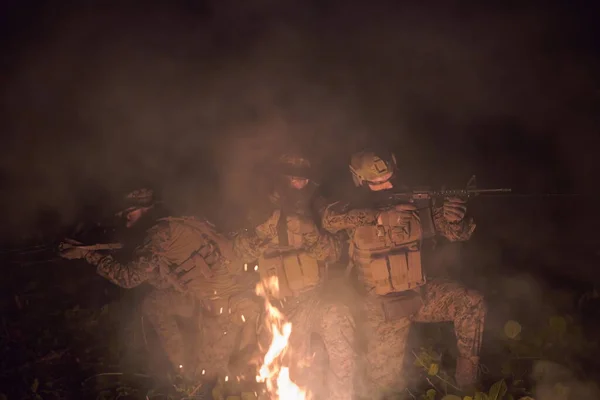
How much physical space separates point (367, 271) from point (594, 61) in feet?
14.2

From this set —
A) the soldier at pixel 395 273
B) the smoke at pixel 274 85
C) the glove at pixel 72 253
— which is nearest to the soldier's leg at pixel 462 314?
the soldier at pixel 395 273

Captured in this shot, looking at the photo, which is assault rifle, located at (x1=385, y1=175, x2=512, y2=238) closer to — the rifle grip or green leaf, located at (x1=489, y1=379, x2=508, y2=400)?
the rifle grip

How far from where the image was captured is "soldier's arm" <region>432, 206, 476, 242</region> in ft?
16.4

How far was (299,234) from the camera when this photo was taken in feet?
17.3

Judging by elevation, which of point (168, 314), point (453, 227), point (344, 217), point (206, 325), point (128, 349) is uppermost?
point (344, 217)

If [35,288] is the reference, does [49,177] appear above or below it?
above

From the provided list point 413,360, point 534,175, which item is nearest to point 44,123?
point 413,360

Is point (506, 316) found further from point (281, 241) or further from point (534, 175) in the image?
point (281, 241)

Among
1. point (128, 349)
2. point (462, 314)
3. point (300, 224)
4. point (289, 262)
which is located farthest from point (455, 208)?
point (128, 349)

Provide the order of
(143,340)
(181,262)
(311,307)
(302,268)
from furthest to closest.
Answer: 1. (143,340)
2. (181,262)
3. (311,307)
4. (302,268)

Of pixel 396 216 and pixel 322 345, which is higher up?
Answer: pixel 396 216

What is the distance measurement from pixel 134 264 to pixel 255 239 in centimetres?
155

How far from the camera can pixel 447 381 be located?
17.5ft

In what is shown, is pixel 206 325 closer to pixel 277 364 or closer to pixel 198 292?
pixel 198 292
